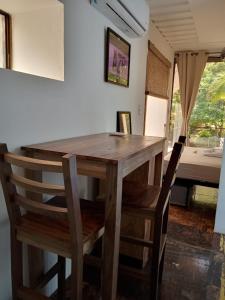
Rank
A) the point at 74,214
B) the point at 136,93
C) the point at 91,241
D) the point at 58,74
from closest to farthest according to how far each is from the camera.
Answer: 1. the point at 74,214
2. the point at 91,241
3. the point at 58,74
4. the point at 136,93

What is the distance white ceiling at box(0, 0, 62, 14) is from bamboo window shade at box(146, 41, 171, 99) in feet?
6.22

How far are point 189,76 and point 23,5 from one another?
4044mm

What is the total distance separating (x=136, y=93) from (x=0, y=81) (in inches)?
76.3

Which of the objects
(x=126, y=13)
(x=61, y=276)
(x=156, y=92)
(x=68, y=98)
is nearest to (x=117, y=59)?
(x=126, y=13)

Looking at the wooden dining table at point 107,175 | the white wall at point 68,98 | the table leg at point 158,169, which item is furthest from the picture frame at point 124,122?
the wooden dining table at point 107,175

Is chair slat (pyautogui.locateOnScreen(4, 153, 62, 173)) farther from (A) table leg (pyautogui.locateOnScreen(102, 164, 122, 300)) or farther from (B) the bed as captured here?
(B) the bed

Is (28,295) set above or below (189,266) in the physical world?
above

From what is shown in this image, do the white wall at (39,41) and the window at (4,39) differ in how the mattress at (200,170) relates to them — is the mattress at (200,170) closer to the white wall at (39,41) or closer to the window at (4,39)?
the white wall at (39,41)

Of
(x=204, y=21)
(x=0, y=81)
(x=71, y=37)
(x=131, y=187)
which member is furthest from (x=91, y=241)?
(x=204, y=21)

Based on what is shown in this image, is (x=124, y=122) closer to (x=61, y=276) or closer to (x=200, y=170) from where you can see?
(x=200, y=170)

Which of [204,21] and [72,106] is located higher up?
[204,21]

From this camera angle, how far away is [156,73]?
11.7ft

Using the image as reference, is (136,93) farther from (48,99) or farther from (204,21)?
(48,99)

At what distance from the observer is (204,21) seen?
3029mm
